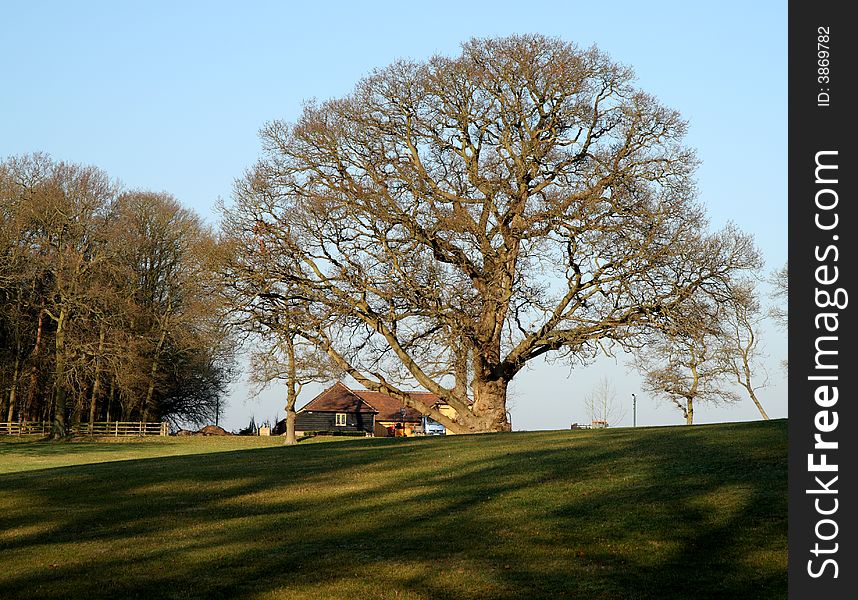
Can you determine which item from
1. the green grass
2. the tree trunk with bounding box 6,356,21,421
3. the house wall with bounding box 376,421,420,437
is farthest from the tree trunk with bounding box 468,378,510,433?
the house wall with bounding box 376,421,420,437

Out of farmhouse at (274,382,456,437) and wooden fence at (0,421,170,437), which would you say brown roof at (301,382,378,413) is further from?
wooden fence at (0,421,170,437)

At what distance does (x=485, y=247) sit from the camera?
103ft

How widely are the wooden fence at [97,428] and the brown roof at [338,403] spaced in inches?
1116

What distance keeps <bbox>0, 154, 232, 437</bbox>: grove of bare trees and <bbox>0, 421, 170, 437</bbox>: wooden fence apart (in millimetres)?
817

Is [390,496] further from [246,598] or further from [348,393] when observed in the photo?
[348,393]

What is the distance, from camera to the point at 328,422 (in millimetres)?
91125

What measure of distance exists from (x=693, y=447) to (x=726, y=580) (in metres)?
9.24

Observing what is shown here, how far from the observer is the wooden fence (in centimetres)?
5896

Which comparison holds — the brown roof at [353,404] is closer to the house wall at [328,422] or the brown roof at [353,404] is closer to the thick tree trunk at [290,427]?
the house wall at [328,422]

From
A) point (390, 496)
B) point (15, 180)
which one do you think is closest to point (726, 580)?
point (390, 496)

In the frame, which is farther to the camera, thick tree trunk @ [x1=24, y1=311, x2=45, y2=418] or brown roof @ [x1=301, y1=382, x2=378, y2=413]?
brown roof @ [x1=301, y1=382, x2=378, y2=413]

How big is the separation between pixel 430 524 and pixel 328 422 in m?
76.0

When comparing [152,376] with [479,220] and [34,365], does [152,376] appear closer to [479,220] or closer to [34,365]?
[34,365]

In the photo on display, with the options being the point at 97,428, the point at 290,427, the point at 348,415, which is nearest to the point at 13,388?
the point at 97,428
